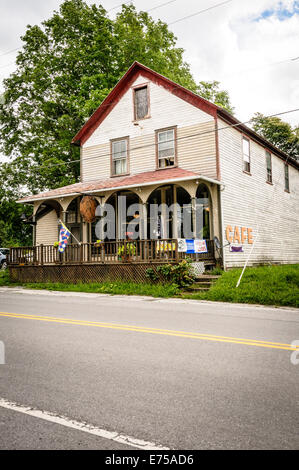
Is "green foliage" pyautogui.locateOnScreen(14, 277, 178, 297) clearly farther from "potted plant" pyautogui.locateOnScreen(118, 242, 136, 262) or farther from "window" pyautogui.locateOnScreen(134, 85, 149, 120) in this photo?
"window" pyautogui.locateOnScreen(134, 85, 149, 120)

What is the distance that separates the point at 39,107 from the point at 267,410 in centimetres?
2980

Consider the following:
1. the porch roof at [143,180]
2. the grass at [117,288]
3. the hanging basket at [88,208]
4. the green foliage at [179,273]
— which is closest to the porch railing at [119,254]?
the green foliage at [179,273]

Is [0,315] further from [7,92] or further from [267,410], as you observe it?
[7,92]

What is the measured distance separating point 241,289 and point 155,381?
8182 mm

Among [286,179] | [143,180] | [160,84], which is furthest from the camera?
[286,179]

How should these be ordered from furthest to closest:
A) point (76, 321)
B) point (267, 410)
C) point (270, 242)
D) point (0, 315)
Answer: point (270, 242), point (0, 315), point (76, 321), point (267, 410)

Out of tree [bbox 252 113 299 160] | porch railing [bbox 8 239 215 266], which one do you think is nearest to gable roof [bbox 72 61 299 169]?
porch railing [bbox 8 239 215 266]

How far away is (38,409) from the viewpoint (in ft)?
11.5

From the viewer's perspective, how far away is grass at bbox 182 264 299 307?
10.8 metres

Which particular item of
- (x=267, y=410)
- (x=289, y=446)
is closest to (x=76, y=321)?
(x=267, y=410)

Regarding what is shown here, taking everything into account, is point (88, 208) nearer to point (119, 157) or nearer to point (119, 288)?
point (119, 157)

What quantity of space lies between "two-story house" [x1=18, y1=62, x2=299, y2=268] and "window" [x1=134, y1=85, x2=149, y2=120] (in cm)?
5

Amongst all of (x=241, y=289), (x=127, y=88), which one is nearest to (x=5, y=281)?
(x=127, y=88)

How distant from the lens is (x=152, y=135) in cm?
1838
